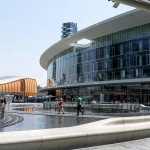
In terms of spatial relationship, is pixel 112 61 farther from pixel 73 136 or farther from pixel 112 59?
pixel 73 136

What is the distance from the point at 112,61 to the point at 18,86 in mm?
60376

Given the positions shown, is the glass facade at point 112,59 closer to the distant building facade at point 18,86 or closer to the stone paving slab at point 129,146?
the stone paving slab at point 129,146

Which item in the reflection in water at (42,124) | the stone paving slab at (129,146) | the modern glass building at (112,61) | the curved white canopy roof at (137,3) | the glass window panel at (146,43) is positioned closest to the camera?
the curved white canopy roof at (137,3)

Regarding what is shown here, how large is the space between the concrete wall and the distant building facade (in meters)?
93.0

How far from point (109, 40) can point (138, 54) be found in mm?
8123

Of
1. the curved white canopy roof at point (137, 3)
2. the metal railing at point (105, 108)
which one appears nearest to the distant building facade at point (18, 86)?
the metal railing at point (105, 108)

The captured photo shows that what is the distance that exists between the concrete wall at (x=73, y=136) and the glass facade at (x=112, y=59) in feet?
124

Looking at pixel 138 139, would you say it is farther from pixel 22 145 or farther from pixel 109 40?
pixel 109 40

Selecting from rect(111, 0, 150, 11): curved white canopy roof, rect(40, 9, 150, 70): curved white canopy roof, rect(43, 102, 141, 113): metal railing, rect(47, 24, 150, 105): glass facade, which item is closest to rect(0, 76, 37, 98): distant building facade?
rect(47, 24, 150, 105): glass facade

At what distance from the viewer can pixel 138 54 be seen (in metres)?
51.0

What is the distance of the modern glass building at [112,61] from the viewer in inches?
1975

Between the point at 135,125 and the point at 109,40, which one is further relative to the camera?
the point at 109,40

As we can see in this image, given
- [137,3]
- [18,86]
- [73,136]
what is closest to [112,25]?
[137,3]

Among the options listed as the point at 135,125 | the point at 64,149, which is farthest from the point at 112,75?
the point at 64,149
